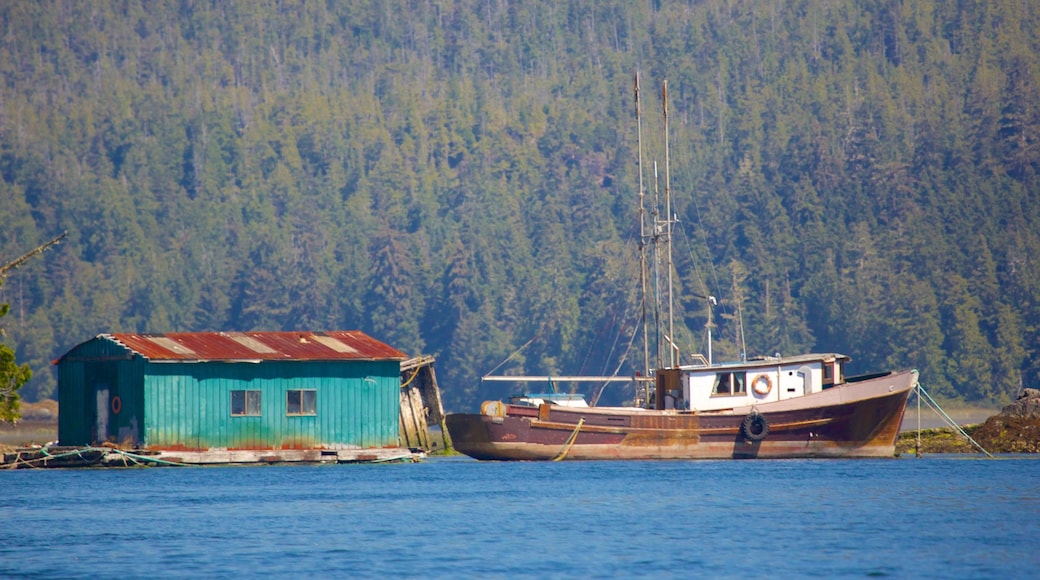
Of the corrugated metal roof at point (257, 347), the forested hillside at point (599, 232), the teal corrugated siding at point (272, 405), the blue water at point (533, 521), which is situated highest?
the forested hillside at point (599, 232)

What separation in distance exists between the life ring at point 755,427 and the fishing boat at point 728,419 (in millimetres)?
32

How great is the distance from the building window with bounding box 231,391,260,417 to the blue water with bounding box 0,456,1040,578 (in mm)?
1885

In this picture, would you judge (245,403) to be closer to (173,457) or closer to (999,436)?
(173,457)

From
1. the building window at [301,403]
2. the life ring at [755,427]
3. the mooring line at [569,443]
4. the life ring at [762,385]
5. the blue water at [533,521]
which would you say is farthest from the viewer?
the mooring line at [569,443]

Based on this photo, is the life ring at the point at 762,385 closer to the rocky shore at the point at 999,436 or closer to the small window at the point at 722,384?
the small window at the point at 722,384

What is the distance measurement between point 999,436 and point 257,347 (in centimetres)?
2593

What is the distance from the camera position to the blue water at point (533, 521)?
3181 cm

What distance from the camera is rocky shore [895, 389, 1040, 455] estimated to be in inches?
2336

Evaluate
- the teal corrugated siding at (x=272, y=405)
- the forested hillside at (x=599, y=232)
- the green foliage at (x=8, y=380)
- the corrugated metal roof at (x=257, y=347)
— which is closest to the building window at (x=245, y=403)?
the teal corrugated siding at (x=272, y=405)

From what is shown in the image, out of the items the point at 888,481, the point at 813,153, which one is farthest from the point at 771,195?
the point at 888,481

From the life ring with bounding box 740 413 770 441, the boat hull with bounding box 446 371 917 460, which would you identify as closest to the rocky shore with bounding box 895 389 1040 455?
the boat hull with bounding box 446 371 917 460

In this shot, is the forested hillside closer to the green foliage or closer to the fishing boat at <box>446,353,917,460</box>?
the fishing boat at <box>446,353,917,460</box>

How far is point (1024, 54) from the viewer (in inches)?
6663

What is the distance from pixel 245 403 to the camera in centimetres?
5188
